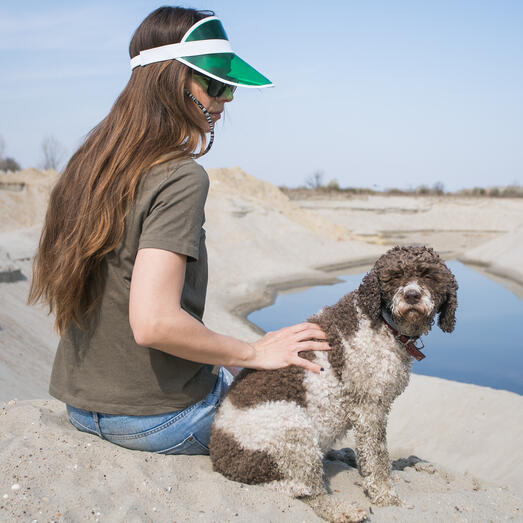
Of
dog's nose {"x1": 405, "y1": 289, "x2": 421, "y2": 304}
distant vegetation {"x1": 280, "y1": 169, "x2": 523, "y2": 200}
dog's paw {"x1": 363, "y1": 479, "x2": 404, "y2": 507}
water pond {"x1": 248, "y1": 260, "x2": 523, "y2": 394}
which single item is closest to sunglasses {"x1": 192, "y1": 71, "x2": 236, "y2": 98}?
dog's nose {"x1": 405, "y1": 289, "x2": 421, "y2": 304}

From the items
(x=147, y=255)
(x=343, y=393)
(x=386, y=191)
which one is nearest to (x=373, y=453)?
(x=343, y=393)

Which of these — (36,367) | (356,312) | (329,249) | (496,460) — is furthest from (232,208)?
(356,312)

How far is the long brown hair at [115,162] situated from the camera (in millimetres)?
2293

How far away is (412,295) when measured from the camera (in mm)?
2775

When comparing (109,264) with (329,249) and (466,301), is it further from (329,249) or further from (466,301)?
(329,249)

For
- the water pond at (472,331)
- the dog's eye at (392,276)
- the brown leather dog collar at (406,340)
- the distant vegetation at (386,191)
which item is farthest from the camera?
the distant vegetation at (386,191)

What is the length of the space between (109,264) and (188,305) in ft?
1.36

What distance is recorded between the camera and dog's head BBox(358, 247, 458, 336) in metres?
2.79

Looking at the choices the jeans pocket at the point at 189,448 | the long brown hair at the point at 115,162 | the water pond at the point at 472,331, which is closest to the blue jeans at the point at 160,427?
the jeans pocket at the point at 189,448

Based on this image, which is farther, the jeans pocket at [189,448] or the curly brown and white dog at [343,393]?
the jeans pocket at [189,448]

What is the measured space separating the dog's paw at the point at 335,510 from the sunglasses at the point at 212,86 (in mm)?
2050

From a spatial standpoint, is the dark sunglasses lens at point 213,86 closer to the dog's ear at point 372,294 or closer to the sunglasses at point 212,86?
the sunglasses at point 212,86

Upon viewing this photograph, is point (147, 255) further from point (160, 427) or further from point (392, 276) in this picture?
point (392, 276)

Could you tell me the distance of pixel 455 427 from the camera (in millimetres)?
7316
